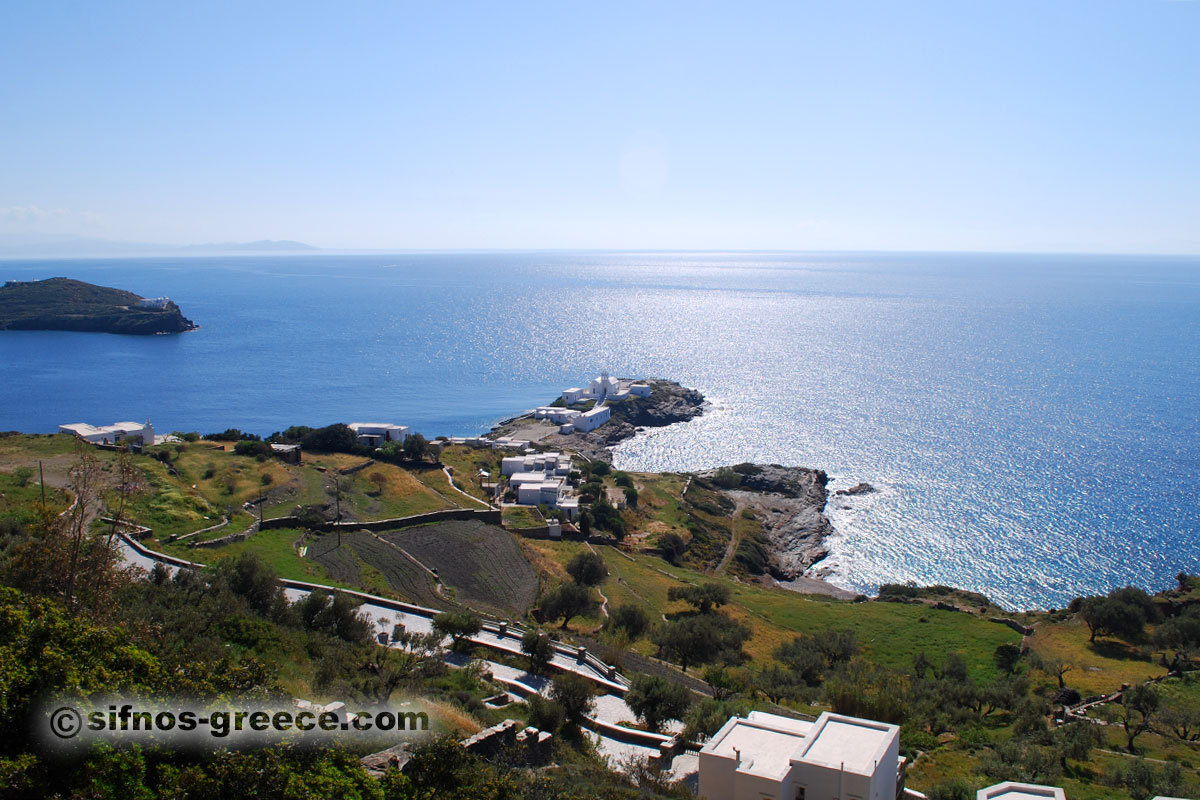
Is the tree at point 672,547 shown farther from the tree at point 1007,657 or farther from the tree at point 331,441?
the tree at point 331,441

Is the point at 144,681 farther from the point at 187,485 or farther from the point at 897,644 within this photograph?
the point at 897,644

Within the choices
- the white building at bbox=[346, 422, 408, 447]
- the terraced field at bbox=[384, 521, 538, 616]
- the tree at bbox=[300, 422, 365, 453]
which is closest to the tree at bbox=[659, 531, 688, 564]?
the terraced field at bbox=[384, 521, 538, 616]

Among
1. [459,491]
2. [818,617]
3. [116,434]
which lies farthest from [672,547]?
[116,434]

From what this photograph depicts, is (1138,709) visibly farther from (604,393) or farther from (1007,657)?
(604,393)

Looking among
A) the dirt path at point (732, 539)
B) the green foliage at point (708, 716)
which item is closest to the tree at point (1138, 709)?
the green foliage at point (708, 716)

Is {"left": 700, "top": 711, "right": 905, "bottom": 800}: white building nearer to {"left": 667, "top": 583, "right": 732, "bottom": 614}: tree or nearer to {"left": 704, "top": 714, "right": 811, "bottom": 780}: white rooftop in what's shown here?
{"left": 704, "top": 714, "right": 811, "bottom": 780}: white rooftop
